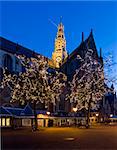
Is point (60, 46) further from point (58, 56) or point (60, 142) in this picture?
point (60, 142)

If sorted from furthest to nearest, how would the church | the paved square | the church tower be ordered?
the church tower, the church, the paved square

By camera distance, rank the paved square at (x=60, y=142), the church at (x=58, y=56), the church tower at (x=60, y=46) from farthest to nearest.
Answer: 1. the church tower at (x=60, y=46)
2. the church at (x=58, y=56)
3. the paved square at (x=60, y=142)

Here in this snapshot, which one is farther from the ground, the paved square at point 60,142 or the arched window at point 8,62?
the arched window at point 8,62

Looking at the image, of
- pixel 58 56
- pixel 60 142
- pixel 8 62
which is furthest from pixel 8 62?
pixel 58 56

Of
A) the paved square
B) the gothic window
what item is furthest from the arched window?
the paved square

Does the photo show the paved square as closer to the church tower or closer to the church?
the church

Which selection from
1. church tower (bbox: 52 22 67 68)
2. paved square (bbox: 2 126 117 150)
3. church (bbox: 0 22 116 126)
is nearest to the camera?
paved square (bbox: 2 126 117 150)

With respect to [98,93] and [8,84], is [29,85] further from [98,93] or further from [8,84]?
[98,93]

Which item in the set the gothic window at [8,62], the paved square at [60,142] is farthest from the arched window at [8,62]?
the paved square at [60,142]

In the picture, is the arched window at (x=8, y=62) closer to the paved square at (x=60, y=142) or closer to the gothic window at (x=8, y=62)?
the gothic window at (x=8, y=62)

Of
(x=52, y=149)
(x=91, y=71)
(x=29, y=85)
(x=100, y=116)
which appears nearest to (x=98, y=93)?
(x=91, y=71)

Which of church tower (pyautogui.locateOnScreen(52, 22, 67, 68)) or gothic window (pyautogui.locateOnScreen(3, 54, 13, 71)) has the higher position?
church tower (pyautogui.locateOnScreen(52, 22, 67, 68))

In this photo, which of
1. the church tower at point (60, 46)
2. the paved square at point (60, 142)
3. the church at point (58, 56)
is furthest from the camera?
the church tower at point (60, 46)

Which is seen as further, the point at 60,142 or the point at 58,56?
the point at 58,56
